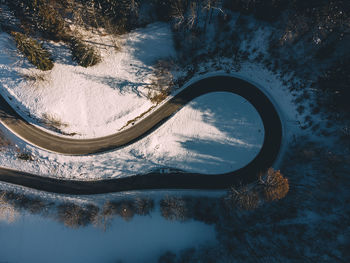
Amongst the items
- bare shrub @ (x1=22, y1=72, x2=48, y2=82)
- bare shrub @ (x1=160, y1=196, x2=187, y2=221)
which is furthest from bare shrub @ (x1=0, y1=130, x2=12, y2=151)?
bare shrub @ (x1=160, y1=196, x2=187, y2=221)

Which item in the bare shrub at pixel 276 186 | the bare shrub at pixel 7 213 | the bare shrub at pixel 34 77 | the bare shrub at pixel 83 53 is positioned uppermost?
the bare shrub at pixel 83 53

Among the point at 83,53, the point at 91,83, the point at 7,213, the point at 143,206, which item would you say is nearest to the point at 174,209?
the point at 143,206

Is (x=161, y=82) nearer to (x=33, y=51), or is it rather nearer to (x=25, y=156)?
(x=33, y=51)

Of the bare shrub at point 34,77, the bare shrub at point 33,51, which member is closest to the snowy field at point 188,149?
the bare shrub at point 34,77

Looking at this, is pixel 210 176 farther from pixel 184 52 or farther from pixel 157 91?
pixel 184 52

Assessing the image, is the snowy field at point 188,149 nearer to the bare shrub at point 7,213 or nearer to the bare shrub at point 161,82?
the bare shrub at point 161,82

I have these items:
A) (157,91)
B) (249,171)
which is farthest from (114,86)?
(249,171)
